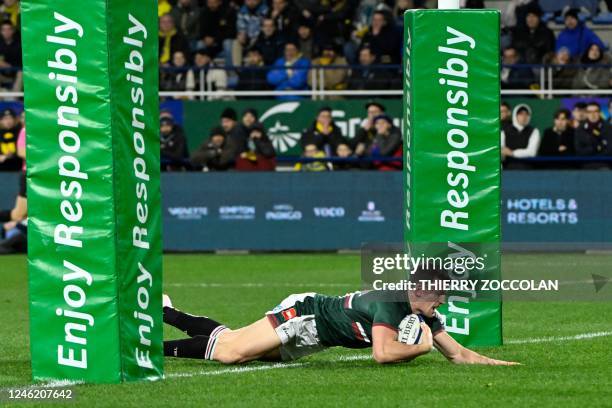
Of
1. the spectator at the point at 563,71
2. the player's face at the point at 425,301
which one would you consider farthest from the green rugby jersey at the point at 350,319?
the spectator at the point at 563,71

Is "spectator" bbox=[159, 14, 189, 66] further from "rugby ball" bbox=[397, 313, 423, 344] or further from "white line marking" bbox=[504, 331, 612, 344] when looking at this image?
"rugby ball" bbox=[397, 313, 423, 344]

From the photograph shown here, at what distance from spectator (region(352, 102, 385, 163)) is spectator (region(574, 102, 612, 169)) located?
3.20 meters

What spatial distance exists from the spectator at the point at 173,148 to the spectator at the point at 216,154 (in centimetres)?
35

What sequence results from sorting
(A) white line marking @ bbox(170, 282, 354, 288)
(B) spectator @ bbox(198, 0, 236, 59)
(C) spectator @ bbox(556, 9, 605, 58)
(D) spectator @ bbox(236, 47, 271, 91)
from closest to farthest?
(A) white line marking @ bbox(170, 282, 354, 288), (D) spectator @ bbox(236, 47, 271, 91), (C) spectator @ bbox(556, 9, 605, 58), (B) spectator @ bbox(198, 0, 236, 59)

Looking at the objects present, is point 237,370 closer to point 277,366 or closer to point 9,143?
point 277,366

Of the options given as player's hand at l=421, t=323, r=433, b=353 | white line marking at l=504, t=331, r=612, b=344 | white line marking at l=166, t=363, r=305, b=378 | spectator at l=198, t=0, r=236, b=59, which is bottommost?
white line marking at l=504, t=331, r=612, b=344

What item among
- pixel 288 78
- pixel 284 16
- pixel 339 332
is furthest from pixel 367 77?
pixel 339 332

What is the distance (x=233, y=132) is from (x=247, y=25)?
440 cm

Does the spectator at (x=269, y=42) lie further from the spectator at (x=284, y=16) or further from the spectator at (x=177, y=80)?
the spectator at (x=177, y=80)

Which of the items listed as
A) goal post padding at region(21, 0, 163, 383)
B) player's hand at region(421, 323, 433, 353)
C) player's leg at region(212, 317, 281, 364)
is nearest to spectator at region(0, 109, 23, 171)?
player's leg at region(212, 317, 281, 364)

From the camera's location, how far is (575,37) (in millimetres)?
26000

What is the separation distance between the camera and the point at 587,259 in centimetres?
2184

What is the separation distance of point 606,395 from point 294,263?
13132 mm

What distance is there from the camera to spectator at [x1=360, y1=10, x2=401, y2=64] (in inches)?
1021
